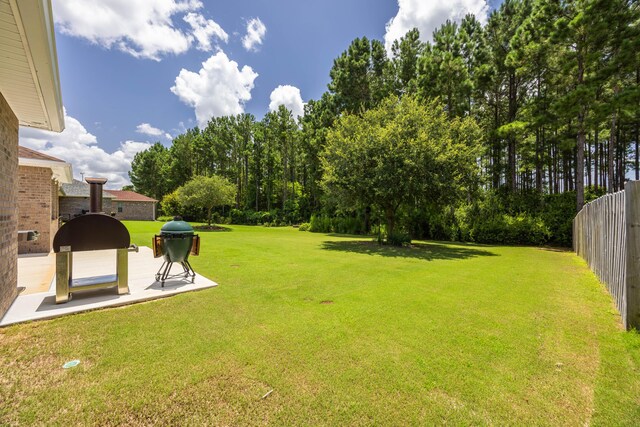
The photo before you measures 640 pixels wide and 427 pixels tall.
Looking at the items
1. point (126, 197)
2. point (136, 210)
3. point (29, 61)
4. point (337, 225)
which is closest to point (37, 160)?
point (29, 61)

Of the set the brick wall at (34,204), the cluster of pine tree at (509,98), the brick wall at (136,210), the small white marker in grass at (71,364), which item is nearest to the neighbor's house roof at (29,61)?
the small white marker in grass at (71,364)

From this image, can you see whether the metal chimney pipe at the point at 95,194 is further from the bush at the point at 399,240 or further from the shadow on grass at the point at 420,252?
the bush at the point at 399,240

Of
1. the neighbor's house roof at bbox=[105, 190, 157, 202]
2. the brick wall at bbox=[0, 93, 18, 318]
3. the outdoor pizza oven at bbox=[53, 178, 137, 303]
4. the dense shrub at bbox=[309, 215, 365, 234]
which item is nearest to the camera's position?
the brick wall at bbox=[0, 93, 18, 318]

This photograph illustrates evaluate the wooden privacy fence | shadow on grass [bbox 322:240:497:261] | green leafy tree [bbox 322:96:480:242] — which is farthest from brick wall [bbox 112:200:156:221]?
the wooden privacy fence

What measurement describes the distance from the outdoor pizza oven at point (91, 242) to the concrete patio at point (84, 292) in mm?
229

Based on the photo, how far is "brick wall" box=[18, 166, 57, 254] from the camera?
30.2 feet

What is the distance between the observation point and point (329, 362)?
113 inches

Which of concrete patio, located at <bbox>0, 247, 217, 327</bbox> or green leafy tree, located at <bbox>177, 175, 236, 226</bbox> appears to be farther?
green leafy tree, located at <bbox>177, 175, 236, 226</bbox>

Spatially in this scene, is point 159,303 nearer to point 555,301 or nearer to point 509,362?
point 509,362

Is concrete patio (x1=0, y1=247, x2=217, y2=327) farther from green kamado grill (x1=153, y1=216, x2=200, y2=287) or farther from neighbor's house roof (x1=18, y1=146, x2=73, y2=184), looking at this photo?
neighbor's house roof (x1=18, y1=146, x2=73, y2=184)

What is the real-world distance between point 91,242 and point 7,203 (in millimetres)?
1165

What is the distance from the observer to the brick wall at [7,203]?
12.6ft

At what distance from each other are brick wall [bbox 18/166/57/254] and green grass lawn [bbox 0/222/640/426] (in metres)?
8.29

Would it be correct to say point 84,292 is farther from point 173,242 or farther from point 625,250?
point 625,250
